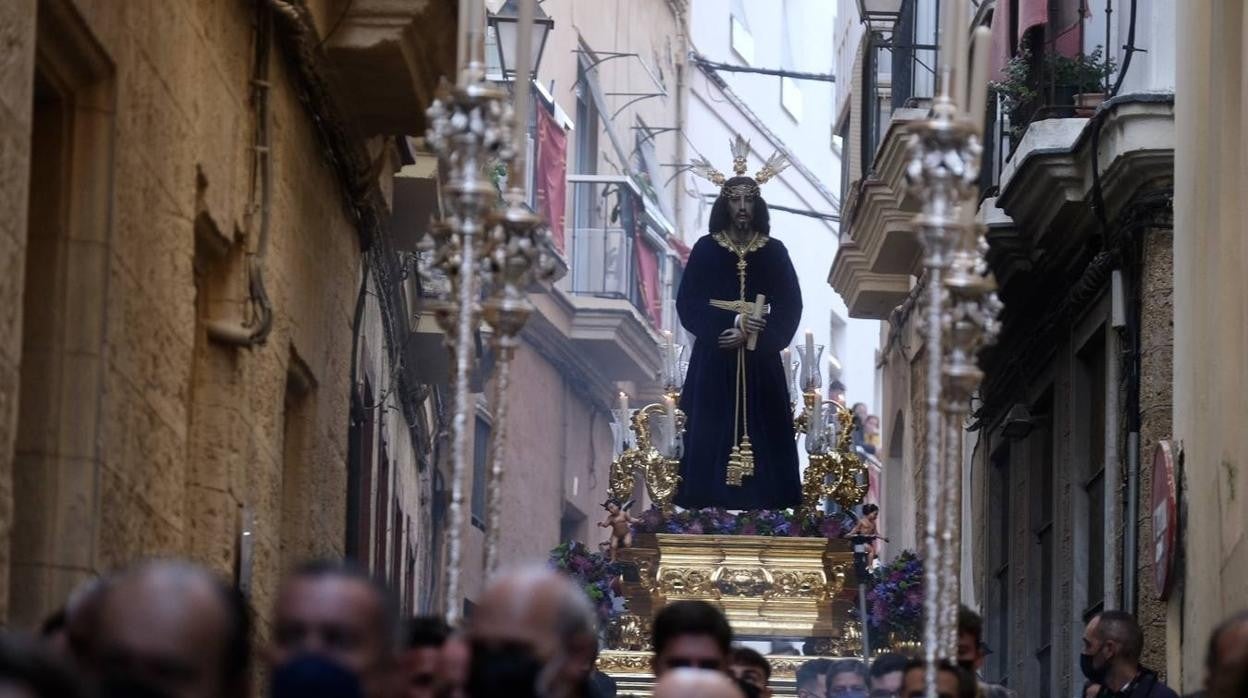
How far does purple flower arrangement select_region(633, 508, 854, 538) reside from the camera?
12930 mm

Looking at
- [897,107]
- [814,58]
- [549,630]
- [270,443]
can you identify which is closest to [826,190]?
[814,58]

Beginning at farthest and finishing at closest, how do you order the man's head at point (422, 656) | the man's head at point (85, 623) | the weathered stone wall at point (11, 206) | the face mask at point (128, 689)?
the weathered stone wall at point (11, 206)
the man's head at point (422, 656)
the man's head at point (85, 623)
the face mask at point (128, 689)

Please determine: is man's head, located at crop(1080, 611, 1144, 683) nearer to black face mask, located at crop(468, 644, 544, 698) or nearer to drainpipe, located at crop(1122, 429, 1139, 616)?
drainpipe, located at crop(1122, 429, 1139, 616)

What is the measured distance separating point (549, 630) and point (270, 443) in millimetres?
6299

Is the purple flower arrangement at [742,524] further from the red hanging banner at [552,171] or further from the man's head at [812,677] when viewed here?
the red hanging banner at [552,171]

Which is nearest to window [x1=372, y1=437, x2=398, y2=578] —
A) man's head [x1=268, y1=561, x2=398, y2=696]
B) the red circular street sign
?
the red circular street sign

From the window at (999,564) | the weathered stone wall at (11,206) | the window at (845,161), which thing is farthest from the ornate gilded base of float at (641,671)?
the window at (845,161)

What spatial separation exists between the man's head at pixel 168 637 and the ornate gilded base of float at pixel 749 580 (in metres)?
8.57

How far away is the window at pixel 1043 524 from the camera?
1686 centimetres

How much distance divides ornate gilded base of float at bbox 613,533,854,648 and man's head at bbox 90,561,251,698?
857 cm

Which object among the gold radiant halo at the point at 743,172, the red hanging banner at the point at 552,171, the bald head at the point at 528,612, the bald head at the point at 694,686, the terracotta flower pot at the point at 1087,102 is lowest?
the bald head at the point at 694,686

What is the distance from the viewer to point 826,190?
35375 mm

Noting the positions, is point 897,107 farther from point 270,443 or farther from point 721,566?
point 270,443

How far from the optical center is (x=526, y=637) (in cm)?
456
